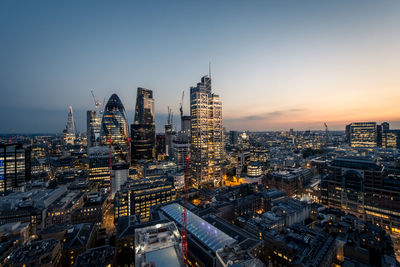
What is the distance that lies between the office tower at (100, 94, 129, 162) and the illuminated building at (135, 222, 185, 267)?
138 metres

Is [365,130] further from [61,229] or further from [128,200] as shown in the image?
[61,229]

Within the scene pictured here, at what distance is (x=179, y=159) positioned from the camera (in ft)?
493

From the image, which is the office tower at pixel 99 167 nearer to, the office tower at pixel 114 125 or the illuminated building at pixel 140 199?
the illuminated building at pixel 140 199

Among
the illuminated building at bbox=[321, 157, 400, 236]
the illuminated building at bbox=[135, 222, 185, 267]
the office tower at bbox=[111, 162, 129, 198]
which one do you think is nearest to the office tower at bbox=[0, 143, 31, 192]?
the office tower at bbox=[111, 162, 129, 198]

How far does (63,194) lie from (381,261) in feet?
390

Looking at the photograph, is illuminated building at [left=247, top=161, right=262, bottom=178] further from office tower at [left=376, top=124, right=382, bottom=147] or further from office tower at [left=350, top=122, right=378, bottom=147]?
office tower at [left=376, top=124, right=382, bottom=147]

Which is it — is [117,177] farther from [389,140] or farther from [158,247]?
[389,140]

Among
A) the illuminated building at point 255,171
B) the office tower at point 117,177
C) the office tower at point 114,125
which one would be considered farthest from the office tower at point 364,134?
the office tower at point 114,125

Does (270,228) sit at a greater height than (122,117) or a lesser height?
lesser

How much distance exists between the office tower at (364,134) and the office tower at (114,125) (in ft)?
783

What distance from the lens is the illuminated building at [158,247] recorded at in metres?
31.2

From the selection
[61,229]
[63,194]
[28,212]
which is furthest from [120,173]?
[61,229]

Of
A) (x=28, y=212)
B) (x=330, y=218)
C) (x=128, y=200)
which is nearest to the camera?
(x=330, y=218)

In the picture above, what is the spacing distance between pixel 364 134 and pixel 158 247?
22259cm
